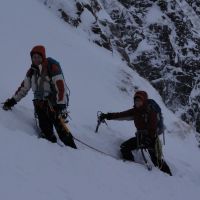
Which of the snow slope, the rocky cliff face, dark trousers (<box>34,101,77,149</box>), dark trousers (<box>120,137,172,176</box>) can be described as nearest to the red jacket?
dark trousers (<box>120,137,172,176</box>)

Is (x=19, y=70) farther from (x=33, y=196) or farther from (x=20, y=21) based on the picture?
(x=33, y=196)

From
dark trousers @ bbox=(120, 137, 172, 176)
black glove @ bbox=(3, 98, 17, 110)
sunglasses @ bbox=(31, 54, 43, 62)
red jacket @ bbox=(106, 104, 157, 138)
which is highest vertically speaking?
sunglasses @ bbox=(31, 54, 43, 62)

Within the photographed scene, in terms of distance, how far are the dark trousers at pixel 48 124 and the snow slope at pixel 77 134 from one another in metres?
0.23

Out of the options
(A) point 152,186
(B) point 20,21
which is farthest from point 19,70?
(A) point 152,186

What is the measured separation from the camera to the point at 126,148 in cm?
927

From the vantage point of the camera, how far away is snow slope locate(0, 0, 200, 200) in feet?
20.3

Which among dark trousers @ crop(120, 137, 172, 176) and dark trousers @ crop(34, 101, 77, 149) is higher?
dark trousers @ crop(34, 101, 77, 149)

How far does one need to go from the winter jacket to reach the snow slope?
601mm

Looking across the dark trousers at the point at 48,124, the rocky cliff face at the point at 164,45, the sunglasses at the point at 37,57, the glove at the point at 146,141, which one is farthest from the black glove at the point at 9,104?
the rocky cliff face at the point at 164,45

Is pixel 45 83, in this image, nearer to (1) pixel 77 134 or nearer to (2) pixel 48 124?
(2) pixel 48 124

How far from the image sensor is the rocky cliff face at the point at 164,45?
19.2m

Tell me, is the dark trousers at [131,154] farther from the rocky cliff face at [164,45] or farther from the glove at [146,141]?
the rocky cliff face at [164,45]

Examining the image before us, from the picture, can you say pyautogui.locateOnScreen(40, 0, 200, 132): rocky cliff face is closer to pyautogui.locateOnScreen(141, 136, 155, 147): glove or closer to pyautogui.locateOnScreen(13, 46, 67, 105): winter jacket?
pyautogui.locateOnScreen(141, 136, 155, 147): glove

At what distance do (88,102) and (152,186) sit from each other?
3.35 meters
